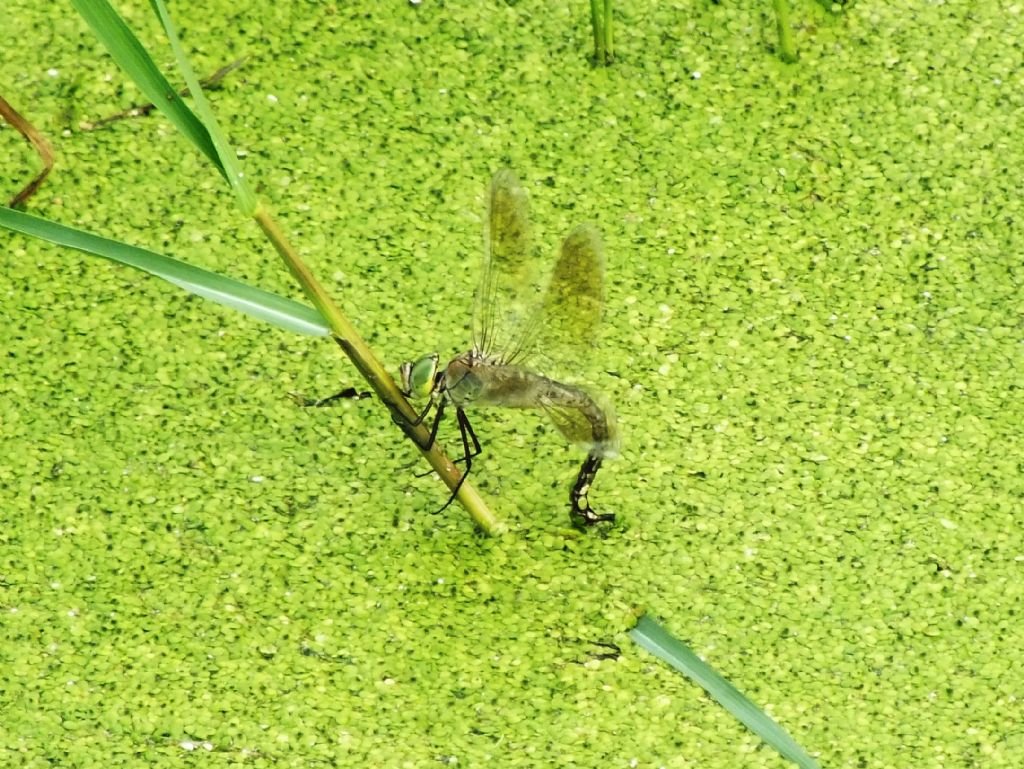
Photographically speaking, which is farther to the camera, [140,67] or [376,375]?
[376,375]

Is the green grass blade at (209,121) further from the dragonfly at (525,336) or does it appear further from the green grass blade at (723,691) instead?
the green grass blade at (723,691)

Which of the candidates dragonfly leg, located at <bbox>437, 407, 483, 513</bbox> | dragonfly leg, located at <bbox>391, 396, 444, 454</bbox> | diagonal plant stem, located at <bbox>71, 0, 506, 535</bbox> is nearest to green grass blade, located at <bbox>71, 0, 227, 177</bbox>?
diagonal plant stem, located at <bbox>71, 0, 506, 535</bbox>

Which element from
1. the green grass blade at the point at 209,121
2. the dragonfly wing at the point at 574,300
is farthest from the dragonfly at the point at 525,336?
the green grass blade at the point at 209,121

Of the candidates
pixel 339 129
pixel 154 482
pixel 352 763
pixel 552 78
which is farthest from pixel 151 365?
pixel 552 78

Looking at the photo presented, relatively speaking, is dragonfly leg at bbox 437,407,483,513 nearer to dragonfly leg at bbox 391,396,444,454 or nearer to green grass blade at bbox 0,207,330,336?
dragonfly leg at bbox 391,396,444,454

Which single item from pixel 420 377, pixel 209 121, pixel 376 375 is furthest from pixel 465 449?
pixel 209 121

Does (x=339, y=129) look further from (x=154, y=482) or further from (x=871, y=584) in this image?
(x=871, y=584)

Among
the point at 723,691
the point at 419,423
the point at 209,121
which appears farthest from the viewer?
the point at 419,423

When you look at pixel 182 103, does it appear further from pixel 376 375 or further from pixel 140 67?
pixel 376 375
